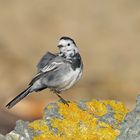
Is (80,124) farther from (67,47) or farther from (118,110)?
(67,47)

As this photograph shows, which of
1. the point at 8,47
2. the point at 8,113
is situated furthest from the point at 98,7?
the point at 8,113

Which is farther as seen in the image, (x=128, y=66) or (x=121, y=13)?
(x=121, y=13)

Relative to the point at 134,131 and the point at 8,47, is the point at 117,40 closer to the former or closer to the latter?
the point at 8,47

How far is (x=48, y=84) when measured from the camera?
33.2ft

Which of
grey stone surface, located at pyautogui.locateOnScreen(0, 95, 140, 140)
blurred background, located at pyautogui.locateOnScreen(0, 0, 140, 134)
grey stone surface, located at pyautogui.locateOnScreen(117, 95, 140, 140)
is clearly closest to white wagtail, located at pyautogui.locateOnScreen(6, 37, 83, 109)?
grey stone surface, located at pyautogui.locateOnScreen(0, 95, 140, 140)

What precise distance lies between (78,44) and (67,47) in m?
10.4

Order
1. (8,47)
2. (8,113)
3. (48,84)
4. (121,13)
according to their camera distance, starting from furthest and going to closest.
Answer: (121,13), (8,47), (8,113), (48,84)

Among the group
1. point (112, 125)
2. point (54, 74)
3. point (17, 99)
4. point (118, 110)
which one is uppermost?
point (54, 74)

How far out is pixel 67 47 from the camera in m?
10.5

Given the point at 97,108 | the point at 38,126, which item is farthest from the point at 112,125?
the point at 38,126

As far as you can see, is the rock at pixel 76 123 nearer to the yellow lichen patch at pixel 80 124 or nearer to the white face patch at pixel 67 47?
the yellow lichen patch at pixel 80 124

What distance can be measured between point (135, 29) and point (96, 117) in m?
→ 13.5

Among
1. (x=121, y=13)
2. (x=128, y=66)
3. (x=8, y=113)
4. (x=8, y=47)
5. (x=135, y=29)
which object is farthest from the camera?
(x=121, y=13)

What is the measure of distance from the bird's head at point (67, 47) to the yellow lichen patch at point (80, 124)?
1834mm
